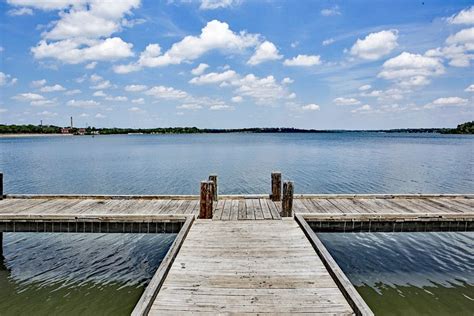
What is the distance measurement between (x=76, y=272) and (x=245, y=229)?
599cm

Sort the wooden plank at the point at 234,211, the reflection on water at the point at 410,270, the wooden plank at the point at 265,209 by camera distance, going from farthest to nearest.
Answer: the wooden plank at the point at 265,209, the wooden plank at the point at 234,211, the reflection on water at the point at 410,270

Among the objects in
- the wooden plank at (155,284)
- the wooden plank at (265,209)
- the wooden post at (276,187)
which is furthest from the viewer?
the wooden post at (276,187)

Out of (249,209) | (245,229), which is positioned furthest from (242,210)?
(245,229)

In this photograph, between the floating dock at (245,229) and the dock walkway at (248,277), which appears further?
the floating dock at (245,229)

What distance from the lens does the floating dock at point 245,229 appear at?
5.39 metres

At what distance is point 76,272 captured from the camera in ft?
35.3

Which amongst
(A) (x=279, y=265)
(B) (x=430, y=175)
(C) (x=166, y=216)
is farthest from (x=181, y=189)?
(B) (x=430, y=175)

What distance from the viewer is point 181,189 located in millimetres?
24750

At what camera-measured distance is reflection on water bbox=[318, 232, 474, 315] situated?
8836mm

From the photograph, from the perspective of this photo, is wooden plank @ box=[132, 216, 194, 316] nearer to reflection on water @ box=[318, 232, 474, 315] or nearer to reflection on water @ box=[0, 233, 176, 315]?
reflection on water @ box=[0, 233, 176, 315]

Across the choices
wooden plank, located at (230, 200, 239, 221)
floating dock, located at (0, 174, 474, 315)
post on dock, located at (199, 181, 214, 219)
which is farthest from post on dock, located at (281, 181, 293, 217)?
post on dock, located at (199, 181, 214, 219)

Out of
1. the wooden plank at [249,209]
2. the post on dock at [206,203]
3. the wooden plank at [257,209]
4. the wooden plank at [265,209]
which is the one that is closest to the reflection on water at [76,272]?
the post on dock at [206,203]

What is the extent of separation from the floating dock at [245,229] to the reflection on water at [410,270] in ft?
5.76

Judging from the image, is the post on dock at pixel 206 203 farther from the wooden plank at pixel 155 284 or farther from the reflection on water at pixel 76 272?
the reflection on water at pixel 76 272
